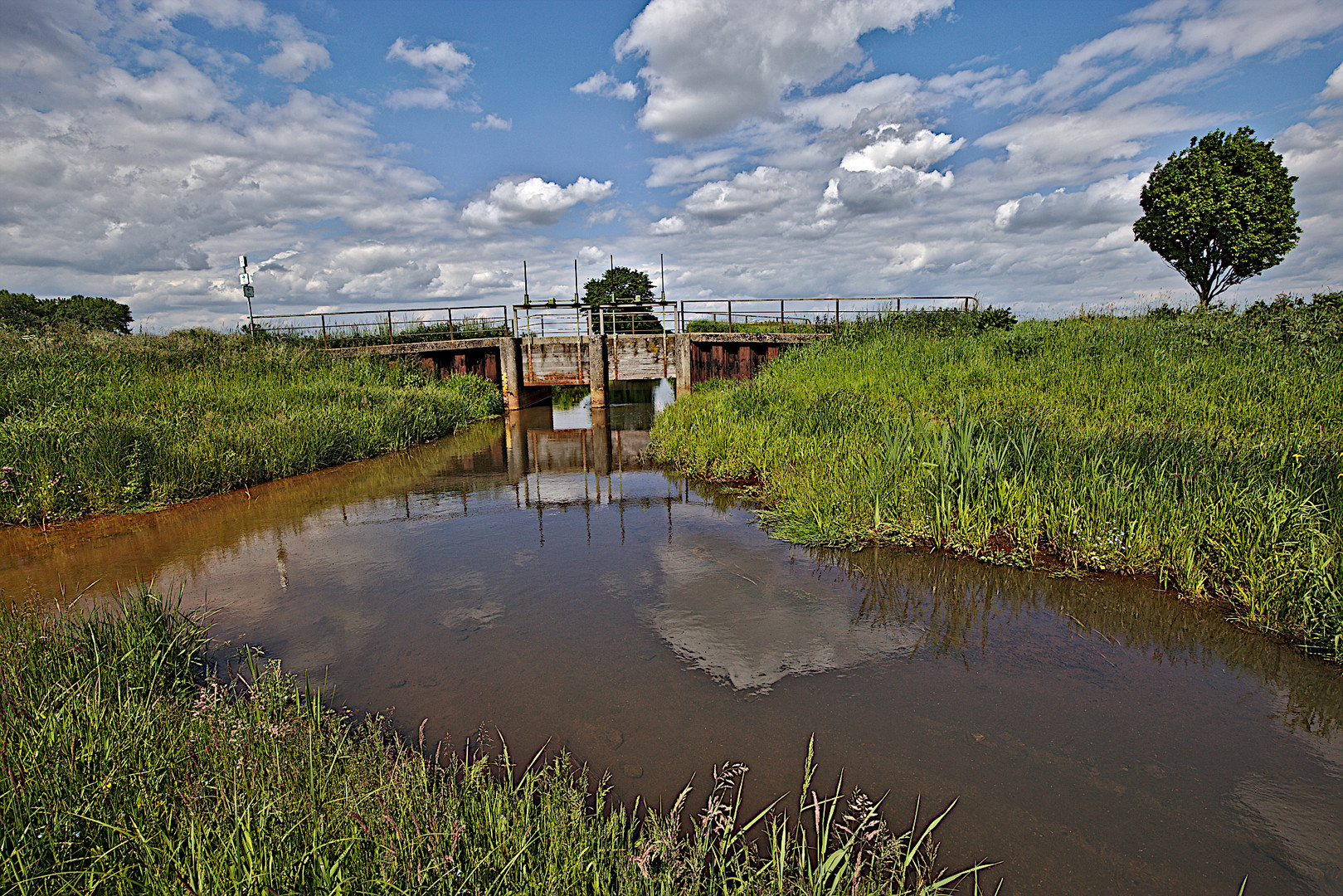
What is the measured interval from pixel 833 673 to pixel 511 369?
61.8 ft

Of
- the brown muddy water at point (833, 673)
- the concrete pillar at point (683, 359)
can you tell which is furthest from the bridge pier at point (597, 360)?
the brown muddy water at point (833, 673)

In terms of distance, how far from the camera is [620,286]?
70.1m

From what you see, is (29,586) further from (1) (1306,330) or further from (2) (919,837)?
(1) (1306,330)

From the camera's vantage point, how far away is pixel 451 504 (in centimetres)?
912

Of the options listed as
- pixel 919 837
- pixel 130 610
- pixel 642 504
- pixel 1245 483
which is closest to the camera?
pixel 919 837

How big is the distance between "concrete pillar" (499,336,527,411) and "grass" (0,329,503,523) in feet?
6.96

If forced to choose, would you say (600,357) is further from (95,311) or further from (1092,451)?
(95,311)

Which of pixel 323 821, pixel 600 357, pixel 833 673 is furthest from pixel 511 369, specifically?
pixel 323 821

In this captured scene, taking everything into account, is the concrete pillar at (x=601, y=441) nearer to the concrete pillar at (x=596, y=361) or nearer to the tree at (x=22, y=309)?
the concrete pillar at (x=596, y=361)

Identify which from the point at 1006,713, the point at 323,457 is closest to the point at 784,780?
the point at 1006,713

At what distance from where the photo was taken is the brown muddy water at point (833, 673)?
294 cm

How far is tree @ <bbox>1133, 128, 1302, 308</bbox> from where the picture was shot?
89.5 feet

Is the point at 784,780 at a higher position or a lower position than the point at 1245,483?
lower

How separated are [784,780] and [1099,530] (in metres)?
4.09
